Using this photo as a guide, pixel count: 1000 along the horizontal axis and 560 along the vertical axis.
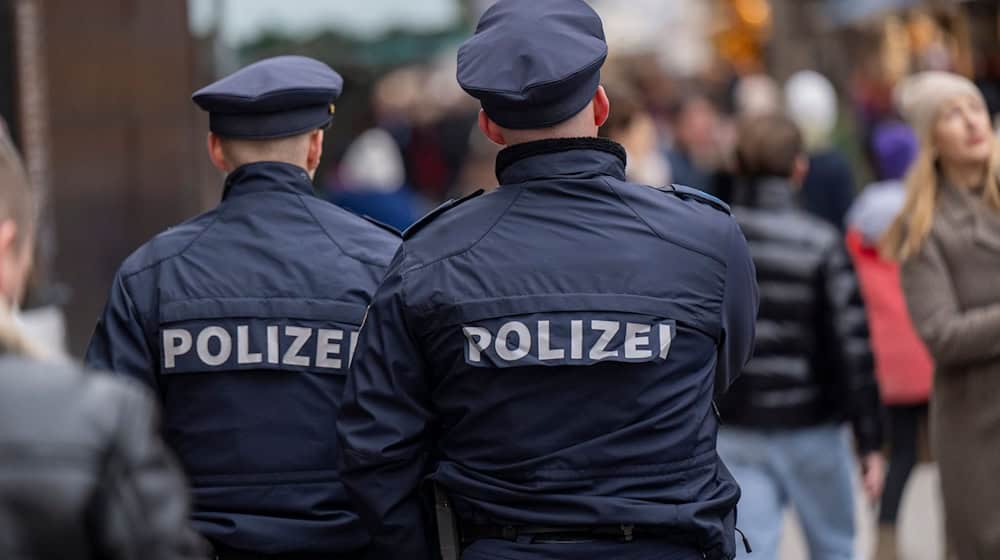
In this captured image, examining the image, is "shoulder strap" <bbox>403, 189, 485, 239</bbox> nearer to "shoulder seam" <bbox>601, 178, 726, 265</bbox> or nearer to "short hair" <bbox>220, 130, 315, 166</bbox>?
"shoulder seam" <bbox>601, 178, 726, 265</bbox>

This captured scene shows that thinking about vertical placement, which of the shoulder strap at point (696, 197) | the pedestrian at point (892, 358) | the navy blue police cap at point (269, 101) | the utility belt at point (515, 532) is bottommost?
the pedestrian at point (892, 358)

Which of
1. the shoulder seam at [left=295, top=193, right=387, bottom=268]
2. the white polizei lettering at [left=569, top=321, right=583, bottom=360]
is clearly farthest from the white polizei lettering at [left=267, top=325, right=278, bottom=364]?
the white polizei lettering at [left=569, top=321, right=583, bottom=360]

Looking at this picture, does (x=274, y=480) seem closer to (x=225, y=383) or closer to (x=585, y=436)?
(x=225, y=383)

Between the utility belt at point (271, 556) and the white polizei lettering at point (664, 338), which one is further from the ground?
the white polizei lettering at point (664, 338)

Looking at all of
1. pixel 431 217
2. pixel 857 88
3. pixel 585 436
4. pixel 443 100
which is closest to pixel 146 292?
pixel 431 217

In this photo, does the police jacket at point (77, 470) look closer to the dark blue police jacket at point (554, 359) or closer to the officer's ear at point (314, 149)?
the dark blue police jacket at point (554, 359)

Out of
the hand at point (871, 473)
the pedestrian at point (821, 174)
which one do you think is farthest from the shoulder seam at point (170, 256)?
the pedestrian at point (821, 174)

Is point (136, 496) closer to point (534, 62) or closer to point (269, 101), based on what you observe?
point (534, 62)

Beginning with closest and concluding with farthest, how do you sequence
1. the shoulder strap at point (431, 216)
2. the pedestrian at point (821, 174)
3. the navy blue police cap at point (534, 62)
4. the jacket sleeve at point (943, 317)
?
the navy blue police cap at point (534, 62)
the shoulder strap at point (431, 216)
the jacket sleeve at point (943, 317)
the pedestrian at point (821, 174)

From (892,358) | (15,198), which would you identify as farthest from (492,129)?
(892,358)

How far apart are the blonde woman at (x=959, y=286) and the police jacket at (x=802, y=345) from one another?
1.27 ft

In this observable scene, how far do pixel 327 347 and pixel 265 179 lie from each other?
49 cm

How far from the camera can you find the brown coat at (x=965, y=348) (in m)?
5.48

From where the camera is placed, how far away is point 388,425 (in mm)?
3631
